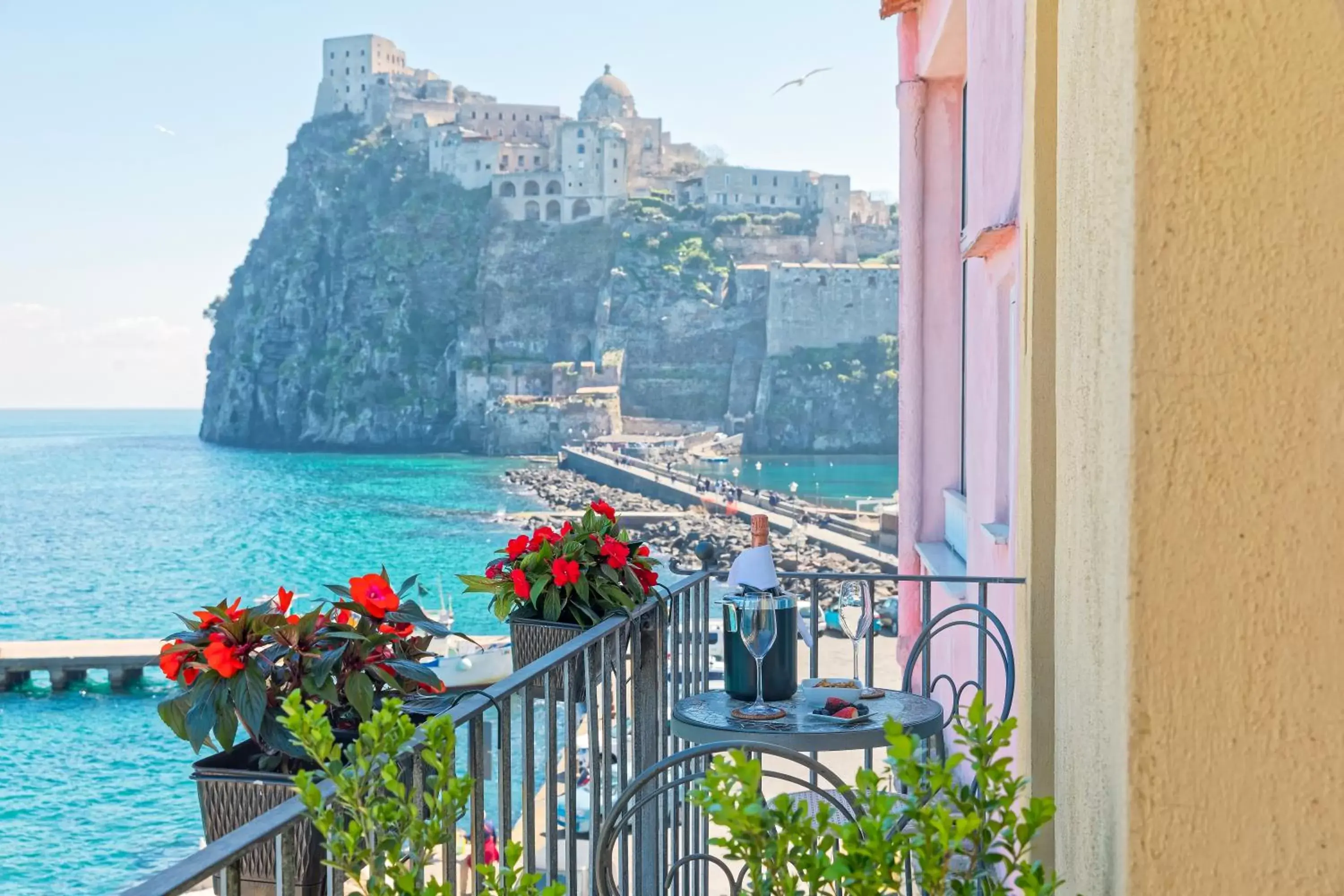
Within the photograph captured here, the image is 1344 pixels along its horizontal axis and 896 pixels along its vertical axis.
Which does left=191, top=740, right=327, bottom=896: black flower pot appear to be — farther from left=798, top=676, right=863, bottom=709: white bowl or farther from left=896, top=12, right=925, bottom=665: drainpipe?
left=896, top=12, right=925, bottom=665: drainpipe

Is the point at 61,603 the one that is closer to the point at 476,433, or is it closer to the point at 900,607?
the point at 476,433

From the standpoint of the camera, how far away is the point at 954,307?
756 cm

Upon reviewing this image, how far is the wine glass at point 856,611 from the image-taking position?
11.7ft

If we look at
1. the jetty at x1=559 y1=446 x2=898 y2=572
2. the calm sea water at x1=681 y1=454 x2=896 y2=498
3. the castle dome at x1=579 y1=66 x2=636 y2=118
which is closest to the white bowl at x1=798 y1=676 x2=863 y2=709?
the jetty at x1=559 y1=446 x2=898 y2=572

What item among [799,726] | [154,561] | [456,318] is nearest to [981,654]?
[799,726]

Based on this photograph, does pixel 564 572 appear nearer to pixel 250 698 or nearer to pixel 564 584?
pixel 564 584

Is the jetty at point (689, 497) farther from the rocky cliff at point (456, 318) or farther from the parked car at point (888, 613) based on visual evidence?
the rocky cliff at point (456, 318)

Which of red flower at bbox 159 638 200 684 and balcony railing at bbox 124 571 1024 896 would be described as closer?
balcony railing at bbox 124 571 1024 896

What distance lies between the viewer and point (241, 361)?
303ft

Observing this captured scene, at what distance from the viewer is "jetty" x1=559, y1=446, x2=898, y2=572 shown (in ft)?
121

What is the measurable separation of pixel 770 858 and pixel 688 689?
2.60 meters

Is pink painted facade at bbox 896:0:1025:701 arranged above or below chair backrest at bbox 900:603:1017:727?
above

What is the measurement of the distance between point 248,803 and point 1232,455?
135 centimetres

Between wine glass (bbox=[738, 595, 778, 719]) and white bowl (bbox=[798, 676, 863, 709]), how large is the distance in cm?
14
